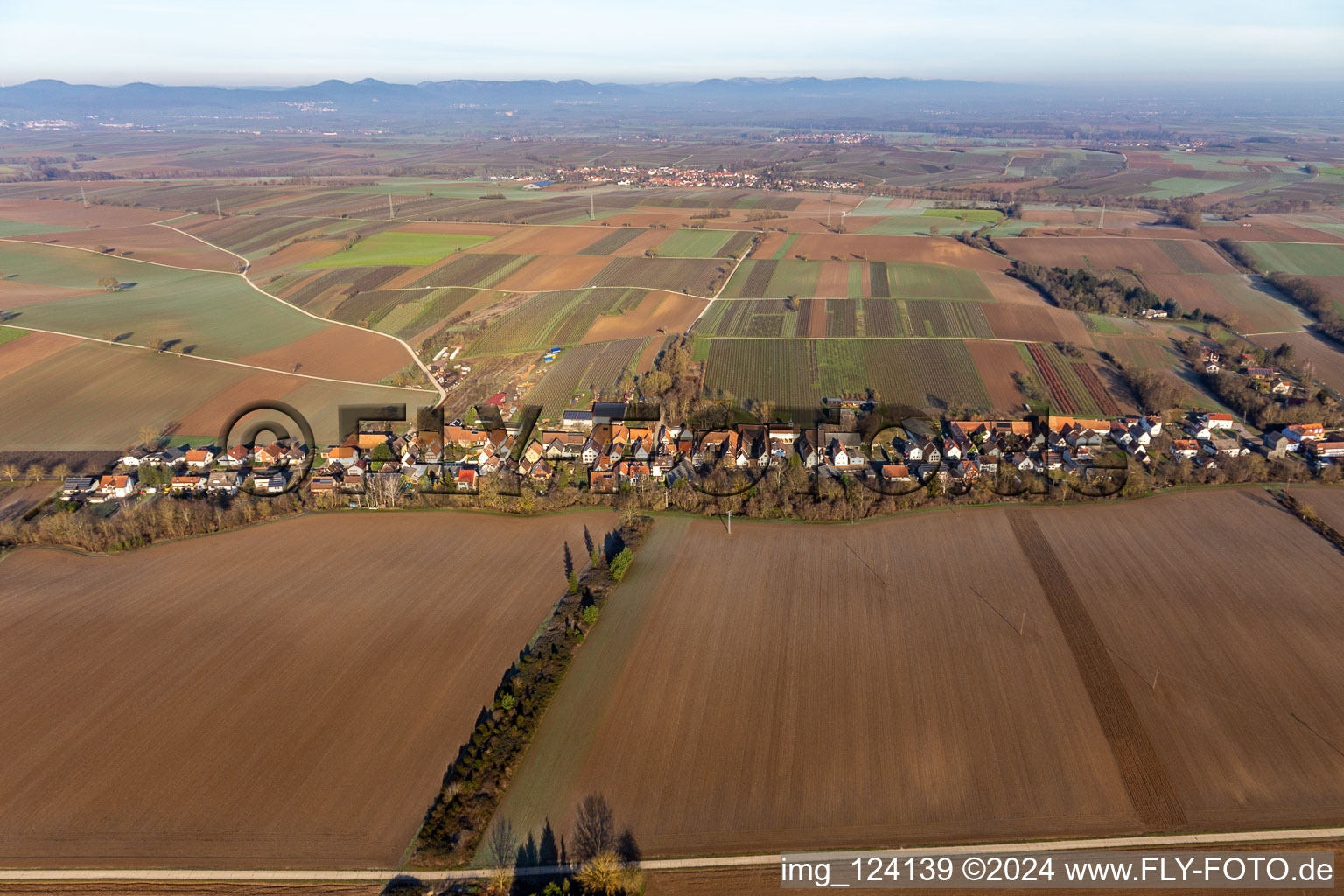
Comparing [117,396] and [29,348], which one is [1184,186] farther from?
[29,348]

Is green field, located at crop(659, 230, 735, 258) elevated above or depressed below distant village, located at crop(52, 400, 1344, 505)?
above

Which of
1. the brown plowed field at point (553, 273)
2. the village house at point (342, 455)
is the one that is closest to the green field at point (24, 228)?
the brown plowed field at point (553, 273)

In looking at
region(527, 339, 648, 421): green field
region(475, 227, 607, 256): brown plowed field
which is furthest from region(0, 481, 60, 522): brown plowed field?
region(475, 227, 607, 256): brown plowed field

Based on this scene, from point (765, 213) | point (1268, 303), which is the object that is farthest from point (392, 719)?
point (765, 213)

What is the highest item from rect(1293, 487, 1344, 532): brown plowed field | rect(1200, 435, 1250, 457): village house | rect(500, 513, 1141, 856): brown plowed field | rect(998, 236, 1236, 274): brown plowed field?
rect(998, 236, 1236, 274): brown plowed field

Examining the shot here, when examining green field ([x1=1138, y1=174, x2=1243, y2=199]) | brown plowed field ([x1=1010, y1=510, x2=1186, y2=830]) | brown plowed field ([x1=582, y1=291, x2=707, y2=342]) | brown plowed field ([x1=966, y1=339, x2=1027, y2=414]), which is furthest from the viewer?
green field ([x1=1138, y1=174, x2=1243, y2=199])

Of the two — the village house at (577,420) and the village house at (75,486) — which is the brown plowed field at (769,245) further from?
the village house at (75,486)

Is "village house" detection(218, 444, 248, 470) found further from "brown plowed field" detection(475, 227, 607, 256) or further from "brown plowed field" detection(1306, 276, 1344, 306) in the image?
"brown plowed field" detection(1306, 276, 1344, 306)
